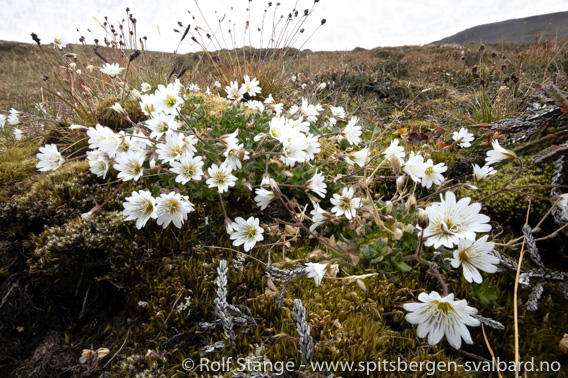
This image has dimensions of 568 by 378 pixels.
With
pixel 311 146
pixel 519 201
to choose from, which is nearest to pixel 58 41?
pixel 311 146

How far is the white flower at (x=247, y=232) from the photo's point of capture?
66.9 inches

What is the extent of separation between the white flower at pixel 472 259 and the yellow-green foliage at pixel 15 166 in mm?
3413

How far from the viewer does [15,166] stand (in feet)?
9.57

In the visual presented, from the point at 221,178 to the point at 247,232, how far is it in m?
0.37

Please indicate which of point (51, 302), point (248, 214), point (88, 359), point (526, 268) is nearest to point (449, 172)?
point (526, 268)

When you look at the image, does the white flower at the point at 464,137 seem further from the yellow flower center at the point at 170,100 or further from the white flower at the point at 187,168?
the yellow flower center at the point at 170,100

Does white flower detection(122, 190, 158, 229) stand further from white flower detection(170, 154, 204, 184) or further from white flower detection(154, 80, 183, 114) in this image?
white flower detection(154, 80, 183, 114)

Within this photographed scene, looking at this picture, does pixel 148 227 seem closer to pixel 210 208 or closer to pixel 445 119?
pixel 210 208

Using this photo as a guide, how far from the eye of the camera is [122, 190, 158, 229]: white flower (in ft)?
5.39

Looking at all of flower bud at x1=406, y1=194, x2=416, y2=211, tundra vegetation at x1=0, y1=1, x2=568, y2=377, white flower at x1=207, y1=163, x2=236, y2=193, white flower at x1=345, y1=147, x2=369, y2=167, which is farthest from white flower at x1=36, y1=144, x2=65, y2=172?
flower bud at x1=406, y1=194, x2=416, y2=211

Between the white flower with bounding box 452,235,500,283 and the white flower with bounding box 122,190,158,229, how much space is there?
145 cm

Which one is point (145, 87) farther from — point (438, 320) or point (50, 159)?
point (438, 320)

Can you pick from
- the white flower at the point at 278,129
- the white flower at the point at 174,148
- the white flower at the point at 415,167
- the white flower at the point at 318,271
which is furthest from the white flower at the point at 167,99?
the white flower at the point at 415,167

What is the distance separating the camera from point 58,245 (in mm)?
1789
